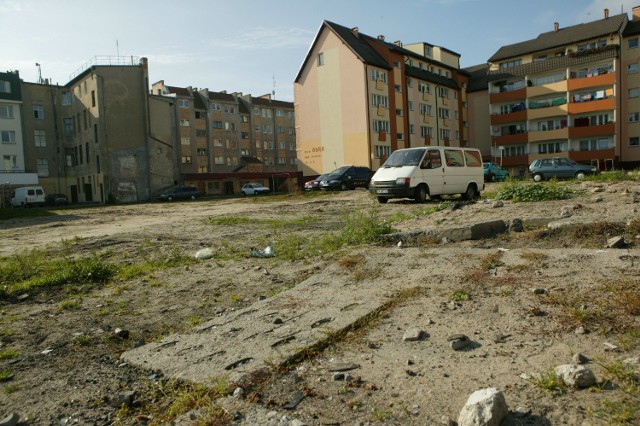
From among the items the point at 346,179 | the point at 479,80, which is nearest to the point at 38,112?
the point at 346,179

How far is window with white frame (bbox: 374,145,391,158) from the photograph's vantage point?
50494 mm

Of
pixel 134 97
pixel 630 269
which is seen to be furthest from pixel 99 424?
pixel 134 97

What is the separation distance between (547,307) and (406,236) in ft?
12.8

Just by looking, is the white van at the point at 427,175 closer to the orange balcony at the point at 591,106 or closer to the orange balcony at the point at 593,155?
the orange balcony at the point at 593,155

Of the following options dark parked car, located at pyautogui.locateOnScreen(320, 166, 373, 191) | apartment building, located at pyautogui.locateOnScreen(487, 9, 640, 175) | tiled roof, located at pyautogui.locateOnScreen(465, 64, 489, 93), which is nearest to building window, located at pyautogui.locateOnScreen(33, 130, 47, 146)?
dark parked car, located at pyautogui.locateOnScreen(320, 166, 373, 191)

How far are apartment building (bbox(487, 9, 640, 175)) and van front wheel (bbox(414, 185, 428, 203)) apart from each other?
117 ft

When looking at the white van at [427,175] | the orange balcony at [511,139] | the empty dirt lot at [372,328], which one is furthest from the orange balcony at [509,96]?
the empty dirt lot at [372,328]

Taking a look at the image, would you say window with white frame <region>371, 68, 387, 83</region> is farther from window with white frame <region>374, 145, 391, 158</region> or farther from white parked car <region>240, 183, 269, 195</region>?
white parked car <region>240, 183, 269, 195</region>

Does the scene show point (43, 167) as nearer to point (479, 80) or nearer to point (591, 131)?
point (479, 80)

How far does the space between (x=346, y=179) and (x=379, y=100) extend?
20891 mm

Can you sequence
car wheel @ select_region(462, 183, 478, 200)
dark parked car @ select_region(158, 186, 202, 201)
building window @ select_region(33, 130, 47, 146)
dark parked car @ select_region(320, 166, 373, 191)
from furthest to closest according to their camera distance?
building window @ select_region(33, 130, 47, 146), dark parked car @ select_region(158, 186, 202, 201), dark parked car @ select_region(320, 166, 373, 191), car wheel @ select_region(462, 183, 478, 200)

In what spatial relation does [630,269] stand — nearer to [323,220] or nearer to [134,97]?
[323,220]

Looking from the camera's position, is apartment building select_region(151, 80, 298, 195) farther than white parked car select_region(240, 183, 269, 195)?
Yes

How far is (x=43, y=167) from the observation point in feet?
200
